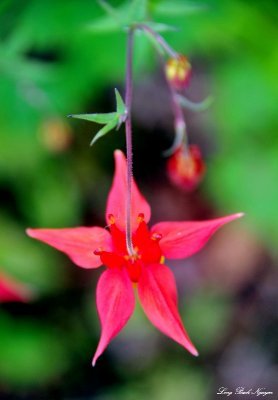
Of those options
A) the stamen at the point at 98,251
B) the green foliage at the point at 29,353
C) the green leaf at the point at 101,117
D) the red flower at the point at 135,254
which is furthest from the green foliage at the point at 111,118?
the green foliage at the point at 29,353

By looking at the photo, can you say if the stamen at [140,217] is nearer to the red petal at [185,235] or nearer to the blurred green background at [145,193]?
the red petal at [185,235]

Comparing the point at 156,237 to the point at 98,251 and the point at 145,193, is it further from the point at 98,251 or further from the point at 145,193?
the point at 145,193

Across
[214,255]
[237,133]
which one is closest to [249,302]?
A: [214,255]

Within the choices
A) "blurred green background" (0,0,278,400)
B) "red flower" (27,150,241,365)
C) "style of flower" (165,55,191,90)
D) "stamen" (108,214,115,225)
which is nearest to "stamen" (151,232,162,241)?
"red flower" (27,150,241,365)

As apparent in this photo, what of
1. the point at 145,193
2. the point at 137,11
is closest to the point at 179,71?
the point at 137,11

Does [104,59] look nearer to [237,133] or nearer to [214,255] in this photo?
[237,133]

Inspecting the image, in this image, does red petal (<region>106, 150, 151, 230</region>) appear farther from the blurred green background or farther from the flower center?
the blurred green background
